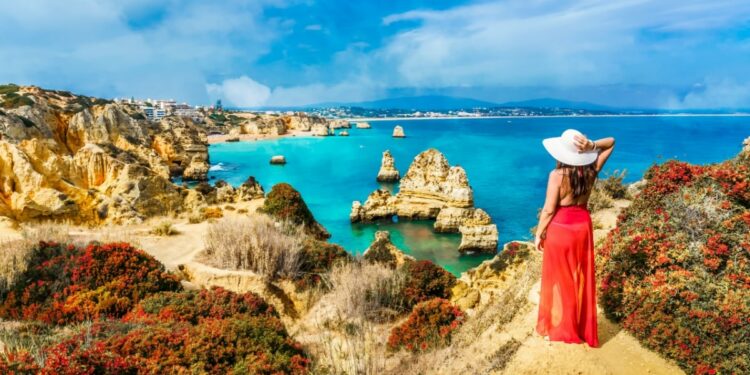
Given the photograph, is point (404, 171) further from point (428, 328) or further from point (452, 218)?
point (428, 328)

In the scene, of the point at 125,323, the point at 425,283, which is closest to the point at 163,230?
the point at 125,323

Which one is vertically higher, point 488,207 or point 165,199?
point 165,199

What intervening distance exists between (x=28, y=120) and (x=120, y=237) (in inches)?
1166

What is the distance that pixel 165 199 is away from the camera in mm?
18172

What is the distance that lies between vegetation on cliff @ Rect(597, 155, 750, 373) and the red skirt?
0.87 meters

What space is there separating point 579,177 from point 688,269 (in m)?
2.30

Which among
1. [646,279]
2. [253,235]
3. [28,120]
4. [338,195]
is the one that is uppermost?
[28,120]

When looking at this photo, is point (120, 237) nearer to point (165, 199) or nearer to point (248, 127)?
point (165, 199)

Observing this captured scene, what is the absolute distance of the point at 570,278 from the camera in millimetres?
4352

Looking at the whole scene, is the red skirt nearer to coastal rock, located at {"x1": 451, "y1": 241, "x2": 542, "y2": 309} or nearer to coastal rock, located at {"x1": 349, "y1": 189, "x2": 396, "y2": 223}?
coastal rock, located at {"x1": 451, "y1": 241, "x2": 542, "y2": 309}

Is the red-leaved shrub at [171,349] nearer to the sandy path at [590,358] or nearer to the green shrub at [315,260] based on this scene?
the sandy path at [590,358]

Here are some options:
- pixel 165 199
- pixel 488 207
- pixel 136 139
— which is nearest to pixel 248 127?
pixel 136 139

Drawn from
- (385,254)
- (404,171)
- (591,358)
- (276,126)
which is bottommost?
(404,171)

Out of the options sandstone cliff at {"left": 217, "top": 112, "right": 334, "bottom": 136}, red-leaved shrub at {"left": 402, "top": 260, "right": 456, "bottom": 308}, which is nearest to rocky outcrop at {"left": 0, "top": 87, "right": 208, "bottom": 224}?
red-leaved shrub at {"left": 402, "top": 260, "right": 456, "bottom": 308}
